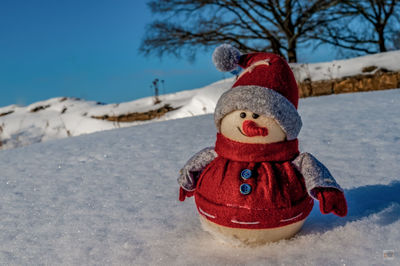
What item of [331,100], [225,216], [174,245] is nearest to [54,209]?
[174,245]

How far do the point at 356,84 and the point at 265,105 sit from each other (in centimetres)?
612

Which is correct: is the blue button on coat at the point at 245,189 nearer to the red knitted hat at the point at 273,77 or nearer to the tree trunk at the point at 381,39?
the red knitted hat at the point at 273,77

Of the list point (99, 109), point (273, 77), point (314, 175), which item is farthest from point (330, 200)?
point (99, 109)

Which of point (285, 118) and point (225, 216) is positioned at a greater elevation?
point (285, 118)

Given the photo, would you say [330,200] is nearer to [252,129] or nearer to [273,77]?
[252,129]

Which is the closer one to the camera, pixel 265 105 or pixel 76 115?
pixel 265 105

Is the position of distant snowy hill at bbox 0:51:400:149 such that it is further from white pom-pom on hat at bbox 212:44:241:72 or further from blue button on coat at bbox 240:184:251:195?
blue button on coat at bbox 240:184:251:195

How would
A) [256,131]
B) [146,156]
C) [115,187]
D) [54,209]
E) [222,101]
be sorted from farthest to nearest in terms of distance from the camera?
[146,156] < [115,187] < [54,209] < [222,101] < [256,131]

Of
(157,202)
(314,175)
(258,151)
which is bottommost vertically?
(157,202)

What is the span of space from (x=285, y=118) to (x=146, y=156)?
170 centimetres

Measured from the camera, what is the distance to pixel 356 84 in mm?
6867

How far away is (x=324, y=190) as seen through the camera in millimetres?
1444

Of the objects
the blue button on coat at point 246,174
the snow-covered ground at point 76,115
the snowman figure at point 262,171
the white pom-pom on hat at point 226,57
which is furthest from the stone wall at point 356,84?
the blue button on coat at point 246,174

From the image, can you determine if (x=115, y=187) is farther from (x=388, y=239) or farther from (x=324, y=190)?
(x=388, y=239)
